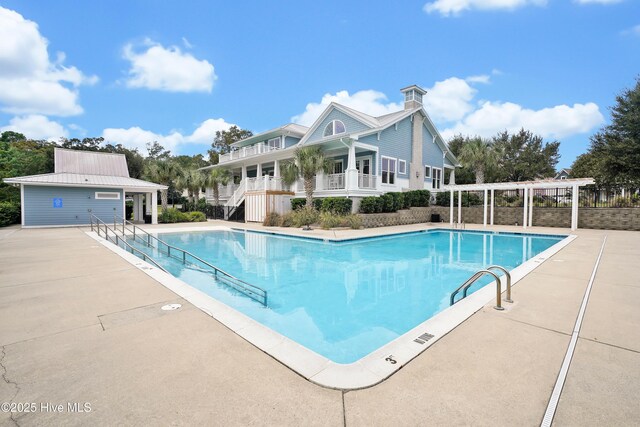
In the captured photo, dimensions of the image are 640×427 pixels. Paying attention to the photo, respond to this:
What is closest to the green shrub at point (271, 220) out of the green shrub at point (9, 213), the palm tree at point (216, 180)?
the palm tree at point (216, 180)

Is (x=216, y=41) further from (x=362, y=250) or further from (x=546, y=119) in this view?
(x=546, y=119)

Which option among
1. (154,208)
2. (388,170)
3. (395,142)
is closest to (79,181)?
(154,208)

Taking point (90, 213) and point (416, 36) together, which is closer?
point (416, 36)

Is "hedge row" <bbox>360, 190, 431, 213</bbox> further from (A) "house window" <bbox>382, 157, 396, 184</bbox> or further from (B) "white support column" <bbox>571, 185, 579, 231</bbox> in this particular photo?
(B) "white support column" <bbox>571, 185, 579, 231</bbox>

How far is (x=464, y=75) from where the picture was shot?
22.8m

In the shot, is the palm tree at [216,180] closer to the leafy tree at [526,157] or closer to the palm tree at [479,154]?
the palm tree at [479,154]

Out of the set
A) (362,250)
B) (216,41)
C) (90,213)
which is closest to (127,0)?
(216,41)

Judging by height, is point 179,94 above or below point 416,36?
above

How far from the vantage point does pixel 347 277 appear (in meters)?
7.84

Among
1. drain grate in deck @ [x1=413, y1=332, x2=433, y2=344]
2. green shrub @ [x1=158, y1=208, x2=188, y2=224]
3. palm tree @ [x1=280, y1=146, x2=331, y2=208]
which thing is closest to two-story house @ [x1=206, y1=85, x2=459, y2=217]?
palm tree @ [x1=280, y1=146, x2=331, y2=208]

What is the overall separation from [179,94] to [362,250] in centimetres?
2959

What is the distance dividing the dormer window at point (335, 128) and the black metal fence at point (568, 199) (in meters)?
8.99

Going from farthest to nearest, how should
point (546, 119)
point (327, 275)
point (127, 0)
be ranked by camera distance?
point (546, 119) → point (127, 0) → point (327, 275)

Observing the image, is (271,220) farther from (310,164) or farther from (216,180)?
(216,180)
